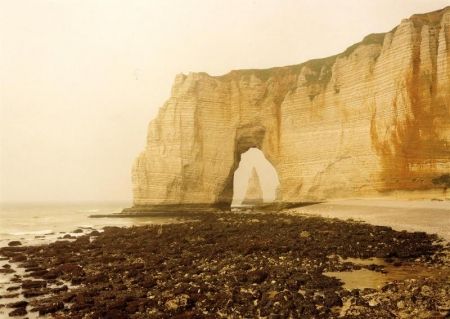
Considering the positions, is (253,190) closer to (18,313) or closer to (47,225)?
(47,225)

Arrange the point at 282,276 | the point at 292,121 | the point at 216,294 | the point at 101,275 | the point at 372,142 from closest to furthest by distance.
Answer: the point at 216,294
the point at 282,276
the point at 101,275
the point at 372,142
the point at 292,121

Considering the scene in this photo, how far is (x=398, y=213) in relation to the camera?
68.1ft

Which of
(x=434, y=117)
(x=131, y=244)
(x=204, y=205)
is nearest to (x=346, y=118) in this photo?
(x=434, y=117)

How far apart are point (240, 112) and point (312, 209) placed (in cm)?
1903

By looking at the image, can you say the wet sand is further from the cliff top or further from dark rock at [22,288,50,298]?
the cliff top

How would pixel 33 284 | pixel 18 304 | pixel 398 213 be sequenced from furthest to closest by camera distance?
pixel 398 213
pixel 33 284
pixel 18 304

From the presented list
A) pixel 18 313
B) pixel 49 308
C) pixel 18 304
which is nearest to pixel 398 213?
pixel 49 308

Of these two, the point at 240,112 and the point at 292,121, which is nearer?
the point at 292,121

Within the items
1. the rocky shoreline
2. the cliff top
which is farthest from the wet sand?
the cliff top

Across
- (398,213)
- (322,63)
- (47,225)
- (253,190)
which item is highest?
(322,63)

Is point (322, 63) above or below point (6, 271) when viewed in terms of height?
above

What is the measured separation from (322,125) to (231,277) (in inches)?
1184

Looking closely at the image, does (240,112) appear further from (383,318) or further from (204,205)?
(383,318)

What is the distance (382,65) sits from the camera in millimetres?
31938
